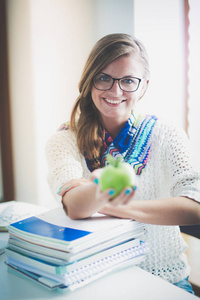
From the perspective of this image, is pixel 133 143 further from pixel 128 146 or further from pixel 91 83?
pixel 91 83

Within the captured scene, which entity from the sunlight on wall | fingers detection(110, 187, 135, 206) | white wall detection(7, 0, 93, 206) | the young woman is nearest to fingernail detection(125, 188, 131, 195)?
fingers detection(110, 187, 135, 206)

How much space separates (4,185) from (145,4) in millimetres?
2105

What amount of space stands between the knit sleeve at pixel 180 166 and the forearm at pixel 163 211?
0.13 ft

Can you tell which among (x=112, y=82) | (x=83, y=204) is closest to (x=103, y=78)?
(x=112, y=82)

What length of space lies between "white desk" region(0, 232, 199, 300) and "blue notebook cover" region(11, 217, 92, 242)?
5.0 inches

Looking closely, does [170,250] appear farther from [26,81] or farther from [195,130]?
[26,81]

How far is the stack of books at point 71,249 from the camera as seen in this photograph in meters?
0.62

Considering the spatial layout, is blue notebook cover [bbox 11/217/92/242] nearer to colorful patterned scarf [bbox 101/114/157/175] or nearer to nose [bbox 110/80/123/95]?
colorful patterned scarf [bbox 101/114/157/175]

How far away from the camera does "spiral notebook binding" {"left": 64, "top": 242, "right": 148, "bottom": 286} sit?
62cm

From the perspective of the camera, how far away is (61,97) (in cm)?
233

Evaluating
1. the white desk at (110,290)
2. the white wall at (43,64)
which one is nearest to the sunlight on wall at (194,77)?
the white wall at (43,64)

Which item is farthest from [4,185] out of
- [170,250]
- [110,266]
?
[110,266]

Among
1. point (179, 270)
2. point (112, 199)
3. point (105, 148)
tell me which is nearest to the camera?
point (112, 199)

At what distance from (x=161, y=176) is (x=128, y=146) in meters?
0.18
